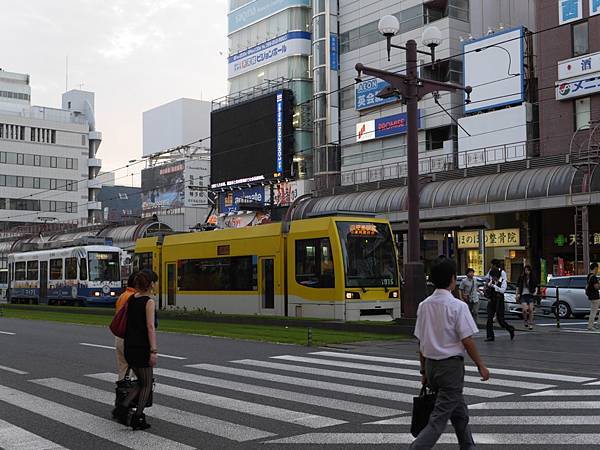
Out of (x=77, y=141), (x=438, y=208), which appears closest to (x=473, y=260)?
(x=438, y=208)

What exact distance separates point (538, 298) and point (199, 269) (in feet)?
42.3

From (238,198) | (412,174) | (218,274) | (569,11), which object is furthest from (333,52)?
(412,174)

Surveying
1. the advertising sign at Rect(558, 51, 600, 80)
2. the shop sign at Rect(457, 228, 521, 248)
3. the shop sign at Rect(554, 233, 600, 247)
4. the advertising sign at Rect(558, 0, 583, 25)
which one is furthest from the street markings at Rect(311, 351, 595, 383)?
the advertising sign at Rect(558, 0, 583, 25)

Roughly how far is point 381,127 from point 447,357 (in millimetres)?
46893

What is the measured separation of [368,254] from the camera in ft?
69.9

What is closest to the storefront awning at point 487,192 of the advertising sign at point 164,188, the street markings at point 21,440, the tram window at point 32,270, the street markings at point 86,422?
Answer: the tram window at point 32,270

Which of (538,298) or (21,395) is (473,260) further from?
(21,395)

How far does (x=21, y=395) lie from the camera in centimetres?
1010

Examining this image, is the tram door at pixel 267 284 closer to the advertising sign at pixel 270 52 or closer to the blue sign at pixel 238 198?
the blue sign at pixel 238 198

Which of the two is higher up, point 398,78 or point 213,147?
point 213,147

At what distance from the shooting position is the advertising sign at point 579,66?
123 feet

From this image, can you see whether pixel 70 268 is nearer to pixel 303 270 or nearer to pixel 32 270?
pixel 32 270

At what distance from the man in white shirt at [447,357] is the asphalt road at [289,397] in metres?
1.31

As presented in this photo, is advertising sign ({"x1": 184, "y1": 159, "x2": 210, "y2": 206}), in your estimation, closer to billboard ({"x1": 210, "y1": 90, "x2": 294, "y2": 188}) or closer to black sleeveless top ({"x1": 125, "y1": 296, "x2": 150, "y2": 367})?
billboard ({"x1": 210, "y1": 90, "x2": 294, "y2": 188})
